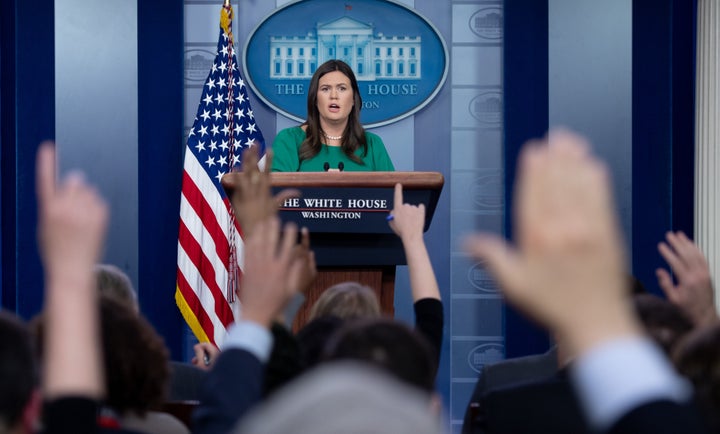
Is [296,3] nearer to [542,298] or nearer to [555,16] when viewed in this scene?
[555,16]

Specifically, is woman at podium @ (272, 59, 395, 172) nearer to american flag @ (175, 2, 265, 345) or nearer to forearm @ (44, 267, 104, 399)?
american flag @ (175, 2, 265, 345)

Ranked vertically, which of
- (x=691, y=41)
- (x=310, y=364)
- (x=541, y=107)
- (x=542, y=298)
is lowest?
(x=310, y=364)

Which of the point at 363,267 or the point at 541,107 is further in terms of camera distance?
the point at 541,107

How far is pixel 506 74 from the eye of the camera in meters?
5.67

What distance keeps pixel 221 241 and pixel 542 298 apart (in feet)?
14.7

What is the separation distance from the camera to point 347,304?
230cm

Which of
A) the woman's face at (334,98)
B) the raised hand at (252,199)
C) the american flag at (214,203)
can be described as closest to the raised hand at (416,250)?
the raised hand at (252,199)

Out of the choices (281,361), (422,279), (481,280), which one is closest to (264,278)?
A: (281,361)

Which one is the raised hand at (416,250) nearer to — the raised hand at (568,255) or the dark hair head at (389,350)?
the dark hair head at (389,350)

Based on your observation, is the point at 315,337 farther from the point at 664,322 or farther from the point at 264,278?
the point at 664,322

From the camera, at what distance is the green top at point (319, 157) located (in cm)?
452

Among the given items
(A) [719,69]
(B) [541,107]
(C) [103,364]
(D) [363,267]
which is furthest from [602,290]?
(B) [541,107]

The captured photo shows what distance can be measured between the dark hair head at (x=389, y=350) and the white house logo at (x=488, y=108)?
4412mm

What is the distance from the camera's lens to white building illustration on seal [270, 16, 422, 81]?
19.0 ft
